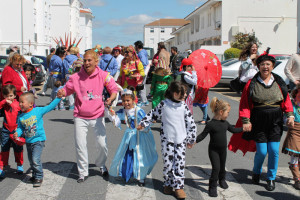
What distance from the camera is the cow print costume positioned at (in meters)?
4.58

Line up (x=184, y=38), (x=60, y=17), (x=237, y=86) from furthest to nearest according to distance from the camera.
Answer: (x=60, y=17)
(x=184, y=38)
(x=237, y=86)

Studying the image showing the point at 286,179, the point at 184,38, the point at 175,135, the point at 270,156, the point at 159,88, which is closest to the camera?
the point at 175,135

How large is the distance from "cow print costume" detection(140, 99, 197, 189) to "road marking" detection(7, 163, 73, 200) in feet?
4.72

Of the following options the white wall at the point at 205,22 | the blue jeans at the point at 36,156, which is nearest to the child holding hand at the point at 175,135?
the blue jeans at the point at 36,156

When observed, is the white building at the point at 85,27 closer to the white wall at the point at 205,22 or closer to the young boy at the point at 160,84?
the white wall at the point at 205,22

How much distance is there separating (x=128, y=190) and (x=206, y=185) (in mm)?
1043

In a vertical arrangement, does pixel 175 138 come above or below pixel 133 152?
above

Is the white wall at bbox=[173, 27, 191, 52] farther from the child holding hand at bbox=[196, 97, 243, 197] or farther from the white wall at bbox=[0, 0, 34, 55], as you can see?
the child holding hand at bbox=[196, 97, 243, 197]

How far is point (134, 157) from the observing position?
16.5ft

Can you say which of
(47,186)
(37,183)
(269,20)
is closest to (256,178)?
(47,186)

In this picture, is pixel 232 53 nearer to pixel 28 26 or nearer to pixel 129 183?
pixel 129 183

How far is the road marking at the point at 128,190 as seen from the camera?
15.1 ft

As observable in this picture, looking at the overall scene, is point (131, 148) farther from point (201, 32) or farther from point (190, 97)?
point (201, 32)

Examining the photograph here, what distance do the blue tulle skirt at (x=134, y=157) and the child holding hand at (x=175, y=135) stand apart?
0.46m
